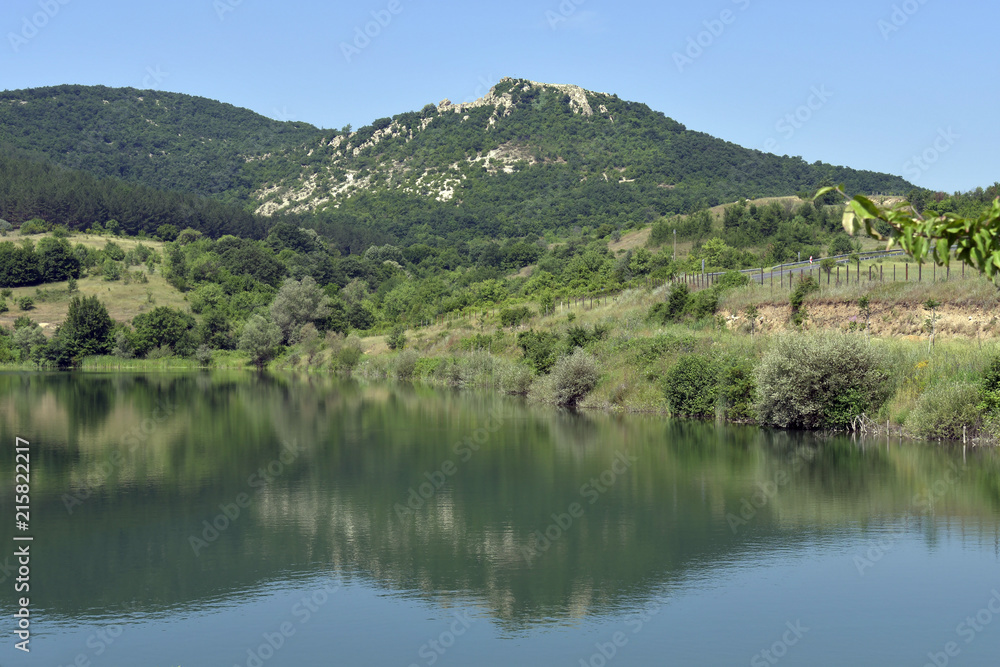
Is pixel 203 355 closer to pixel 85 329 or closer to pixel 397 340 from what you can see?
pixel 85 329

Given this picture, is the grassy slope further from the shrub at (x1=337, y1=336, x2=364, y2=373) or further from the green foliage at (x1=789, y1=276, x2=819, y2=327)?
the green foliage at (x1=789, y1=276, x2=819, y2=327)

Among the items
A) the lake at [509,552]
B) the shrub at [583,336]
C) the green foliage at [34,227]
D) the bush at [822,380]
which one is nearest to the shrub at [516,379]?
the shrub at [583,336]

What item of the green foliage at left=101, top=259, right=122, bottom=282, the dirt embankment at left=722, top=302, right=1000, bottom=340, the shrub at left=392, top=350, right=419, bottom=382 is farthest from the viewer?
the green foliage at left=101, top=259, right=122, bottom=282

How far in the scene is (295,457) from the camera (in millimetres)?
31484

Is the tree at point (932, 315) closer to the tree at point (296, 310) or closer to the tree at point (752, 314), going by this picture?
the tree at point (752, 314)

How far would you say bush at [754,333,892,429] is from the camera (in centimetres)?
3319

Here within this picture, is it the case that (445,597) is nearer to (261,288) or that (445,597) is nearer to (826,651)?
(826,651)

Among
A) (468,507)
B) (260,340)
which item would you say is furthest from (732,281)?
(260,340)

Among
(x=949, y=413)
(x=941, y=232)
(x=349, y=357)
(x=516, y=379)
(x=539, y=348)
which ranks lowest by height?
(x=516, y=379)

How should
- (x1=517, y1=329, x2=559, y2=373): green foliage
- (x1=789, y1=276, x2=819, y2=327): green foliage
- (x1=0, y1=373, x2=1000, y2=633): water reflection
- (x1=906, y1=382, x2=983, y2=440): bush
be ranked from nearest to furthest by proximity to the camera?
(x1=0, y1=373, x2=1000, y2=633): water reflection → (x1=906, y1=382, x2=983, y2=440): bush → (x1=789, y1=276, x2=819, y2=327): green foliage → (x1=517, y1=329, x2=559, y2=373): green foliage

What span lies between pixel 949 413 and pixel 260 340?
7860cm

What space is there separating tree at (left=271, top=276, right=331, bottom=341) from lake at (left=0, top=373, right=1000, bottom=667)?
211 feet

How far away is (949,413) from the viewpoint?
102ft

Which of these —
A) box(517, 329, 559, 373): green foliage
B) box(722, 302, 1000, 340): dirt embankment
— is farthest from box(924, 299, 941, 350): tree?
box(517, 329, 559, 373): green foliage
